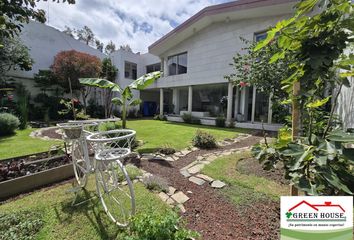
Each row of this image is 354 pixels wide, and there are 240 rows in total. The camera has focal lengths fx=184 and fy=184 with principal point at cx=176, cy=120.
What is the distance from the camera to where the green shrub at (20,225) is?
2551mm

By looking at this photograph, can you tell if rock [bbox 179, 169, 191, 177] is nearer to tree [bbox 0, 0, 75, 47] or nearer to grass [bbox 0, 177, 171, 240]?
grass [bbox 0, 177, 171, 240]

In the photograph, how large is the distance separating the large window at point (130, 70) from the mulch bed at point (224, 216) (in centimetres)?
1894

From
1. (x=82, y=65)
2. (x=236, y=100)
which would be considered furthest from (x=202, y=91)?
(x=82, y=65)

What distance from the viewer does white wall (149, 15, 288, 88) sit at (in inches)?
475

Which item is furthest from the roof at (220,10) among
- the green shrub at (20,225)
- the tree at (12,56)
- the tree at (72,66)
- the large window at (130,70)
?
the green shrub at (20,225)

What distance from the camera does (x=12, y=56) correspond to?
12.6 metres

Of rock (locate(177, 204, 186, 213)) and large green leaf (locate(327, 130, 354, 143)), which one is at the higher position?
large green leaf (locate(327, 130, 354, 143))

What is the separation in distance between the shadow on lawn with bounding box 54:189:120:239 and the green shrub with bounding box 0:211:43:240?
0.98ft

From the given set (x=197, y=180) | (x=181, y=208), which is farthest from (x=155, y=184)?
(x=197, y=180)

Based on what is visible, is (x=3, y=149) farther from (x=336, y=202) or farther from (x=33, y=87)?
(x=33, y=87)

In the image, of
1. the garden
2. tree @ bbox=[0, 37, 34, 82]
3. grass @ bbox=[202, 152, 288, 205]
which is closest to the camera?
the garden

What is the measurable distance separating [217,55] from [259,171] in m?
10.9

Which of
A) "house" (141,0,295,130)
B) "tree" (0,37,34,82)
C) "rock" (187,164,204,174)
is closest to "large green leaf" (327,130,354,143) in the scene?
"rock" (187,164,204,174)

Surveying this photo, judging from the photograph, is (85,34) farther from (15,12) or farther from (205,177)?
(205,177)
